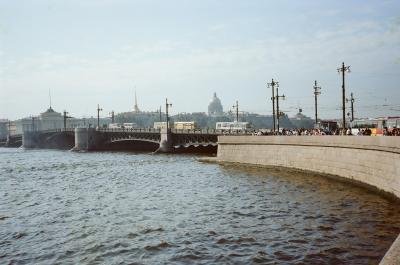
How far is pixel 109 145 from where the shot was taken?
81562 millimetres

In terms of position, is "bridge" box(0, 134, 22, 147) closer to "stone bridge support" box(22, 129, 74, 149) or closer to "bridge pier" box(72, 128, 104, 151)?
"stone bridge support" box(22, 129, 74, 149)

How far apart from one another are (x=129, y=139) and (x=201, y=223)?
183ft

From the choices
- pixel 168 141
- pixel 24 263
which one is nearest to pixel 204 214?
pixel 24 263

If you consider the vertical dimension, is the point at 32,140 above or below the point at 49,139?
below

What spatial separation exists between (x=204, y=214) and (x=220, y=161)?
83.4ft

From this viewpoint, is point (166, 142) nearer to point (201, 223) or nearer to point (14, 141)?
point (201, 223)

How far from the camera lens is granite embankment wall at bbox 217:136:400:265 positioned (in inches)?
805

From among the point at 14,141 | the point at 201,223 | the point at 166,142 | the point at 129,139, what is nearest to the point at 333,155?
the point at 201,223

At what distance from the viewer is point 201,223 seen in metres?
17.3

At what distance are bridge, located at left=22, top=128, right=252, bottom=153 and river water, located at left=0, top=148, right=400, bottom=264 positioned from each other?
1170 inches

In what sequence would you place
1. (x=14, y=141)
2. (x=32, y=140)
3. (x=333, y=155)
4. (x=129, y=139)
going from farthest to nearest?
(x=14, y=141), (x=32, y=140), (x=129, y=139), (x=333, y=155)

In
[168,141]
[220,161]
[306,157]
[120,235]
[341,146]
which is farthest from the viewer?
Result: [168,141]

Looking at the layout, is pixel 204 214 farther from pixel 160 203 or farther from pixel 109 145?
pixel 109 145

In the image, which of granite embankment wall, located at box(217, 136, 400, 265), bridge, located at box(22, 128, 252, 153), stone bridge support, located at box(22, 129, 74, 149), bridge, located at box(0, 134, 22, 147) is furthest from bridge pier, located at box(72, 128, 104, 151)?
bridge, located at box(0, 134, 22, 147)
